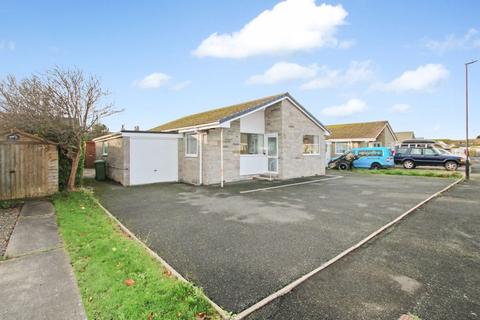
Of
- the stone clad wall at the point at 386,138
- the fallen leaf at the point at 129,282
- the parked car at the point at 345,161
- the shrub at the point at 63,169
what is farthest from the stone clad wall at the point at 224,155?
the stone clad wall at the point at 386,138

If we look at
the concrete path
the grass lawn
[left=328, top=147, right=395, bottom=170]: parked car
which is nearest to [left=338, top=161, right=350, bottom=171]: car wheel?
[left=328, top=147, right=395, bottom=170]: parked car

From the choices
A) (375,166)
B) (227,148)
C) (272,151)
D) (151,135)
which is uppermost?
(151,135)

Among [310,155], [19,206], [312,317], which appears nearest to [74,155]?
[19,206]

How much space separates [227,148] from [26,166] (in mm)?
8288

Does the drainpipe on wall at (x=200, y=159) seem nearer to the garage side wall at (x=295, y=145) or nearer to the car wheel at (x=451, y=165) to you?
the garage side wall at (x=295, y=145)

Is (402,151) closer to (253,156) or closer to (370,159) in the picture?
(370,159)

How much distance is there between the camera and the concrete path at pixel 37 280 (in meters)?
2.56

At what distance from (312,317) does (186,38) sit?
14722 mm

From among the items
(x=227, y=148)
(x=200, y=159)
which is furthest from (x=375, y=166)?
(x=200, y=159)

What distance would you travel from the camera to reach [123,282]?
9.97ft

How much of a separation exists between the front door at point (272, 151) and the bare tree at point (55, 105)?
348 inches

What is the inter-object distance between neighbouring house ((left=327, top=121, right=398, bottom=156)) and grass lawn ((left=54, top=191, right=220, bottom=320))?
26.5 m

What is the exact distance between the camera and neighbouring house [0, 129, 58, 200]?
27.1ft

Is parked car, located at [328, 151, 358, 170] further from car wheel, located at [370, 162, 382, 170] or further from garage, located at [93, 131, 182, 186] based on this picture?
garage, located at [93, 131, 182, 186]
